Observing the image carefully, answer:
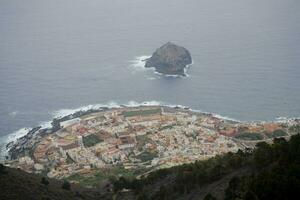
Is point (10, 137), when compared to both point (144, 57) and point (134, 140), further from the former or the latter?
point (144, 57)

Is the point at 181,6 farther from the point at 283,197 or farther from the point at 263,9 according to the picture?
the point at 283,197

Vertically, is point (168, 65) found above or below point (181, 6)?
below

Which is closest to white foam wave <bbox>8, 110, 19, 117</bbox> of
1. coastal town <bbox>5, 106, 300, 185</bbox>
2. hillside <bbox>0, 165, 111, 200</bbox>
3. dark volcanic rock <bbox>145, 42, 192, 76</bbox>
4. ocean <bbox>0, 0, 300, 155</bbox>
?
ocean <bbox>0, 0, 300, 155</bbox>

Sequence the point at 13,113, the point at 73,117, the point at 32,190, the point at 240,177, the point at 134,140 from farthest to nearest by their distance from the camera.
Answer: the point at 13,113, the point at 73,117, the point at 134,140, the point at 32,190, the point at 240,177

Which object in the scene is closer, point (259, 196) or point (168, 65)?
point (259, 196)

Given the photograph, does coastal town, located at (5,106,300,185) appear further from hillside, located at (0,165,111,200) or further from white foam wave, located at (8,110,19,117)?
hillside, located at (0,165,111,200)

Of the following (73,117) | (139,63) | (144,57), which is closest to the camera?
(73,117)

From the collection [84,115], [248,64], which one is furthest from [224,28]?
[84,115]

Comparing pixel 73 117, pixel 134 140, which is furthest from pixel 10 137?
pixel 134 140
